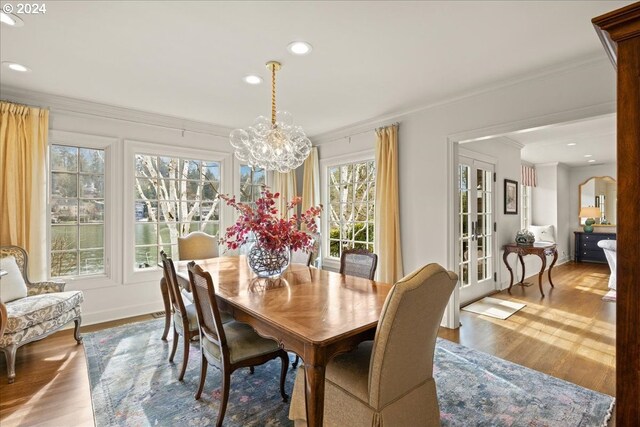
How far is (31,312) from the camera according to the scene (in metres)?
2.66

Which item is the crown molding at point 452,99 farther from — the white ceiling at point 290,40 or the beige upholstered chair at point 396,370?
the beige upholstered chair at point 396,370

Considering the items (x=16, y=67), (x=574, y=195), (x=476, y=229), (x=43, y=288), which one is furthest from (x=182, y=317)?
(x=574, y=195)

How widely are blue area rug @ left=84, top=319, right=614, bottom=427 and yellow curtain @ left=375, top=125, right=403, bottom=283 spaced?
122cm

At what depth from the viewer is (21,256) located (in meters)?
3.13

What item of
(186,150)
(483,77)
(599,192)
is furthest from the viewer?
(599,192)

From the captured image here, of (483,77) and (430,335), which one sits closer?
(430,335)

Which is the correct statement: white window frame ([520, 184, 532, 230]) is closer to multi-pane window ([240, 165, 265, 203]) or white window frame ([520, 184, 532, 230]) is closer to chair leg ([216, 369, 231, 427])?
multi-pane window ([240, 165, 265, 203])

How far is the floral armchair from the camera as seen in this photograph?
8.25ft

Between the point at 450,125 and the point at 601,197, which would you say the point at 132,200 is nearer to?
the point at 450,125

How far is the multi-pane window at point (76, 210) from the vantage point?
3646 millimetres

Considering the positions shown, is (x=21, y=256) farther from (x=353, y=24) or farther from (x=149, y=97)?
(x=353, y=24)

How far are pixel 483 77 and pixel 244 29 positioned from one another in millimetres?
2148

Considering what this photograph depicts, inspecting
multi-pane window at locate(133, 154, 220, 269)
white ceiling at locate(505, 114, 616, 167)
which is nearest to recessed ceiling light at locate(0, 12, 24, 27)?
multi-pane window at locate(133, 154, 220, 269)

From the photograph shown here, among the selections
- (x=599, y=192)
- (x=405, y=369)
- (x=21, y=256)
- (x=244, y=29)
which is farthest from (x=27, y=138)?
(x=599, y=192)
